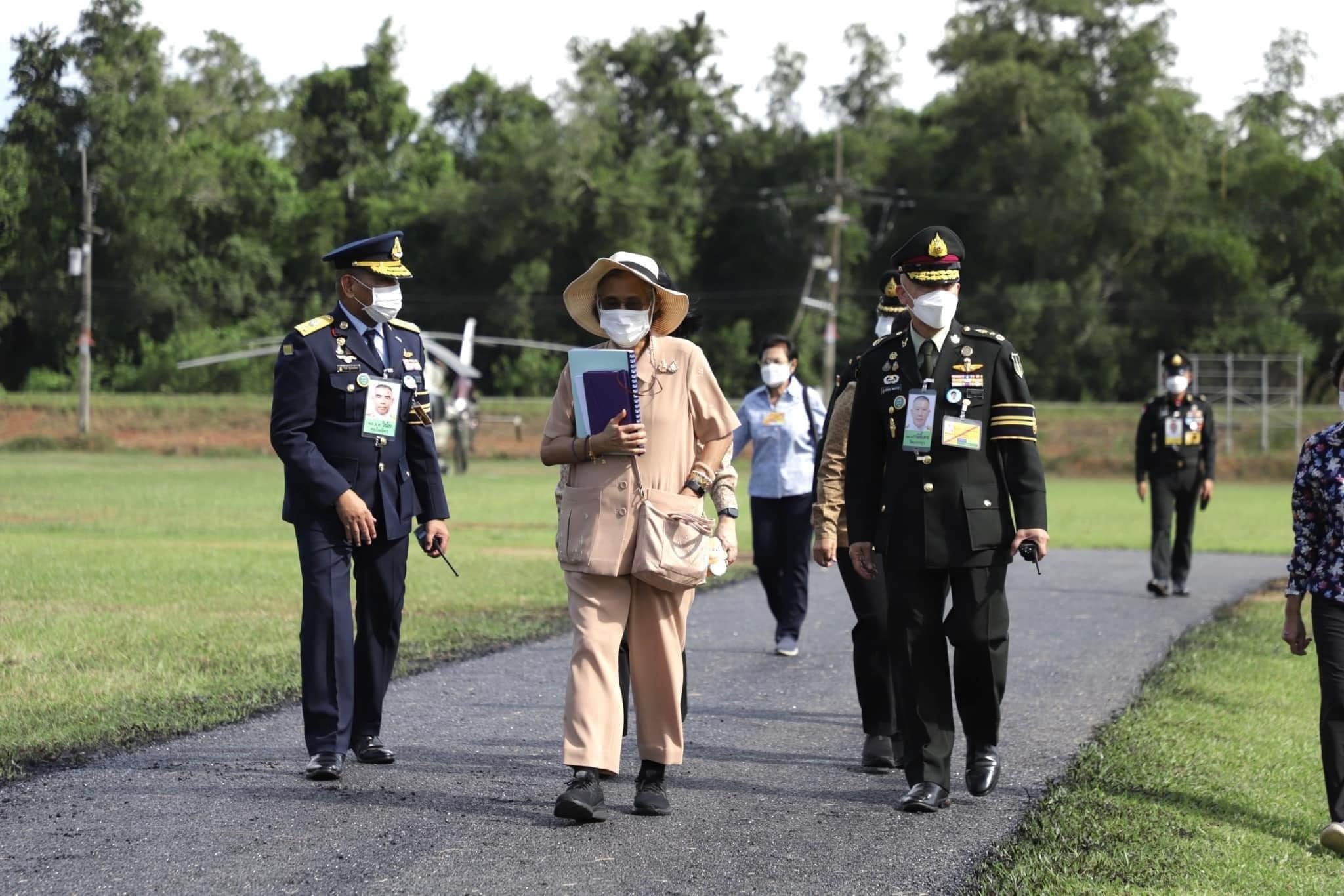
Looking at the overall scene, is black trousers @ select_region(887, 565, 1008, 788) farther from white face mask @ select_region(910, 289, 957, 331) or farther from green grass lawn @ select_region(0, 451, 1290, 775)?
green grass lawn @ select_region(0, 451, 1290, 775)

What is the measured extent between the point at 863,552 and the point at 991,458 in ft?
2.03

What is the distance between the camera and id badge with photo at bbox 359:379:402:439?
23.5ft

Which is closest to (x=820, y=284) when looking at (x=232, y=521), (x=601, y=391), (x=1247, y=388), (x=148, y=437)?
(x=1247, y=388)

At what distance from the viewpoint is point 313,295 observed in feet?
242

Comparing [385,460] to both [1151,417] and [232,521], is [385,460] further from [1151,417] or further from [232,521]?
[232,521]

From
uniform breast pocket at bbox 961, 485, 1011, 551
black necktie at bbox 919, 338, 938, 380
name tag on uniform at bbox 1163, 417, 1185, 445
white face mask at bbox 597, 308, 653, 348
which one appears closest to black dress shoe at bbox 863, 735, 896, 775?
uniform breast pocket at bbox 961, 485, 1011, 551

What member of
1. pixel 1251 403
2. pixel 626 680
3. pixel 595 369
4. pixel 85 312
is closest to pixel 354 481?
pixel 595 369

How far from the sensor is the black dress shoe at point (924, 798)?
650 cm

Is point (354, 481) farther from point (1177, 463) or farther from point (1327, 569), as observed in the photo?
point (1177, 463)

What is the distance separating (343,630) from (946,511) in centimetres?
249

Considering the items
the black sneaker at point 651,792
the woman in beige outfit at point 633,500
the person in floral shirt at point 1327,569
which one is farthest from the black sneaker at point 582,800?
the person in floral shirt at point 1327,569

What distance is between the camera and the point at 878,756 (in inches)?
293

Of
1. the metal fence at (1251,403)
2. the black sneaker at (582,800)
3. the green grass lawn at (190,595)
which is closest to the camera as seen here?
the black sneaker at (582,800)

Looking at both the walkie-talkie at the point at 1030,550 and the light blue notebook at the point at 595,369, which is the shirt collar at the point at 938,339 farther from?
the light blue notebook at the point at 595,369
